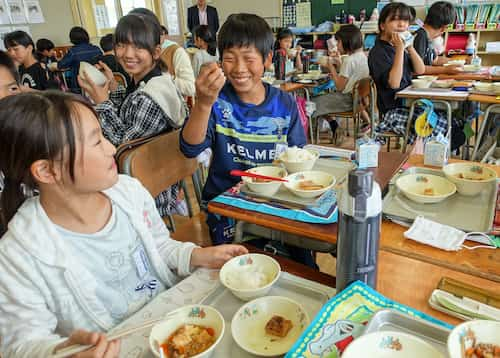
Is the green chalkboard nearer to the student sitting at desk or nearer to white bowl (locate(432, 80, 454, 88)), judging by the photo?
the student sitting at desk

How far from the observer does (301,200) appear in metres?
1.13

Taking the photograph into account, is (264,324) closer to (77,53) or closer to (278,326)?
(278,326)

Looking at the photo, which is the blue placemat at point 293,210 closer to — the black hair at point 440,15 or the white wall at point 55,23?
the black hair at point 440,15

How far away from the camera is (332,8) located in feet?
21.4

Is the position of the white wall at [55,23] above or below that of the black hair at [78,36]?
above

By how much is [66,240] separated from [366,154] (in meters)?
0.98

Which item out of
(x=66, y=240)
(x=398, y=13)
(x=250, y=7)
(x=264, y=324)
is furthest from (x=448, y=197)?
(x=250, y=7)

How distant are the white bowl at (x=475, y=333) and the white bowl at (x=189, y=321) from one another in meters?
0.38

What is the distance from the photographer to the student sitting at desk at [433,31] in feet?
11.3

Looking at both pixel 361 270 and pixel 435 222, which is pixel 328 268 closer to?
pixel 435 222

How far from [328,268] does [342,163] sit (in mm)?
950

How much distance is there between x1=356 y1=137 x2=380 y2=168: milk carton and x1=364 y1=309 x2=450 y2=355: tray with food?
2.42ft

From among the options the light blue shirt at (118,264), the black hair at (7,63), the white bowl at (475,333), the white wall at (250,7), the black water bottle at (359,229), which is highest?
the white wall at (250,7)

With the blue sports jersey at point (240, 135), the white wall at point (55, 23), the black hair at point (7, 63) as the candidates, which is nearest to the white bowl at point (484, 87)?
the blue sports jersey at point (240, 135)
